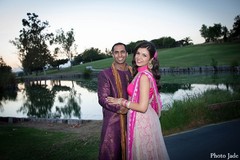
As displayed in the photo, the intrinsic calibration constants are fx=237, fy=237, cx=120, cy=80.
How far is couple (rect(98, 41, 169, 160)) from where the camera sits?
3.22 metres

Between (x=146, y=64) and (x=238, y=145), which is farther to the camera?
(x=238, y=145)

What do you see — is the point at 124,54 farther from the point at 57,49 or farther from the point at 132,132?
the point at 57,49

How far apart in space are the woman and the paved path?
2181mm

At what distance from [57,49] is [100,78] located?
78317 mm

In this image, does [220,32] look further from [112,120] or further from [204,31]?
[112,120]

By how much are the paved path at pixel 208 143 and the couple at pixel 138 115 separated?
2.05 m

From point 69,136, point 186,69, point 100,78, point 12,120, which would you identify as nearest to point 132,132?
point 100,78

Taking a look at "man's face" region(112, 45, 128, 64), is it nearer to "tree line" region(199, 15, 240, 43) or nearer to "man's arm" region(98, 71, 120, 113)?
"man's arm" region(98, 71, 120, 113)

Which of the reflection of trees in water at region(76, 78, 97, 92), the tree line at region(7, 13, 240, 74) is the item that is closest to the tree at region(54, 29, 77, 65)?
the tree line at region(7, 13, 240, 74)

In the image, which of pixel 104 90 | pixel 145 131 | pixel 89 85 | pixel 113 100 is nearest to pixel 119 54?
pixel 104 90

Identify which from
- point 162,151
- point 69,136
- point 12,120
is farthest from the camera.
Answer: point 12,120

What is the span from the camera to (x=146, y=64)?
3.38 meters

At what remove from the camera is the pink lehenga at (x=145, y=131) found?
10.7ft

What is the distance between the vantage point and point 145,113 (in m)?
3.30
